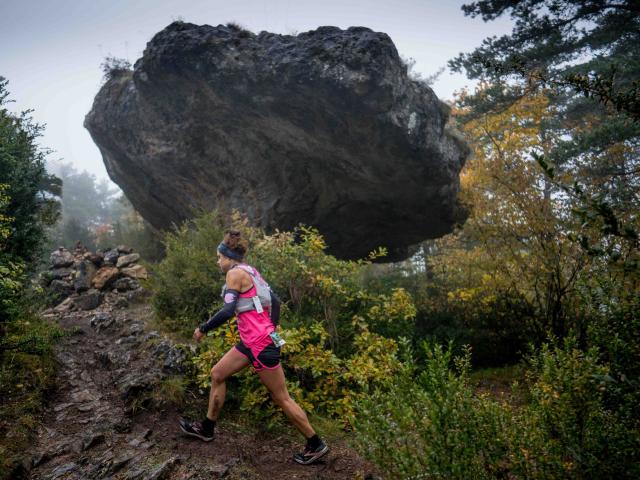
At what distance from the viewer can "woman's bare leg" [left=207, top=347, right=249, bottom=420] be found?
362 cm

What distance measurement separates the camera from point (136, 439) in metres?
3.93

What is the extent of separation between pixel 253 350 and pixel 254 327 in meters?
0.20

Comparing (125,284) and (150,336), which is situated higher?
(125,284)

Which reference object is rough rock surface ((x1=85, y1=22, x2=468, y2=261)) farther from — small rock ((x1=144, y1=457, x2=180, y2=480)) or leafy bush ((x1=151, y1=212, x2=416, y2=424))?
small rock ((x1=144, y1=457, x2=180, y2=480))

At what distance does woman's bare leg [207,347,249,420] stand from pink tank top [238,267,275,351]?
191 millimetres

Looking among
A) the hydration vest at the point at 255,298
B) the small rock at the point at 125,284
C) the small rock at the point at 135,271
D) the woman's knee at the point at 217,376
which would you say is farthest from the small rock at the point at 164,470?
the small rock at the point at 135,271

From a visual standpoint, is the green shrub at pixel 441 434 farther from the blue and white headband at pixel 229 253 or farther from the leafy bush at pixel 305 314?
the blue and white headband at pixel 229 253

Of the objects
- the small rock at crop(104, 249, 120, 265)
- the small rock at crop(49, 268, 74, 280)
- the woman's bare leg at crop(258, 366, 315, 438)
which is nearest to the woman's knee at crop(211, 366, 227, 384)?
the woman's bare leg at crop(258, 366, 315, 438)

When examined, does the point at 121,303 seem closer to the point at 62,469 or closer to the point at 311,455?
the point at 62,469

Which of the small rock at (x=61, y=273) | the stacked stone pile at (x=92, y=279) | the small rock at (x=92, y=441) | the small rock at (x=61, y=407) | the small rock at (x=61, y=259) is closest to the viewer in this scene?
the small rock at (x=92, y=441)

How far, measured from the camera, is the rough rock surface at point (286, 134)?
29.7ft

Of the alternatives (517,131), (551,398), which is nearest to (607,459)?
(551,398)

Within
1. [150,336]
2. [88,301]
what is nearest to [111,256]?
[88,301]

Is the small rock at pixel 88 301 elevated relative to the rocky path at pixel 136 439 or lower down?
elevated
